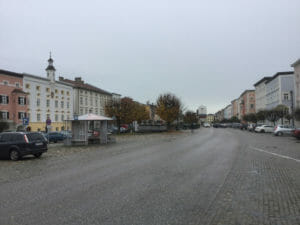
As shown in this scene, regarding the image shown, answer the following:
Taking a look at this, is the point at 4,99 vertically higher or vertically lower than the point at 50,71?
lower

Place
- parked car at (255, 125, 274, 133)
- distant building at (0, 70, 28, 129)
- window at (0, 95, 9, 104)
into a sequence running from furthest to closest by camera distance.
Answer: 1. parked car at (255, 125, 274, 133)
2. distant building at (0, 70, 28, 129)
3. window at (0, 95, 9, 104)

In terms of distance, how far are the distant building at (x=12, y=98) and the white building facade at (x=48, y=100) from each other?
78.6 inches

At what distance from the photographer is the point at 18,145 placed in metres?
15.8

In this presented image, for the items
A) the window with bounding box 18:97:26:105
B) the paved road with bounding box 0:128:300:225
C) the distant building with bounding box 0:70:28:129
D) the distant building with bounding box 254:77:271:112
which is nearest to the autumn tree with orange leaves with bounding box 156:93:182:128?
the window with bounding box 18:97:26:105

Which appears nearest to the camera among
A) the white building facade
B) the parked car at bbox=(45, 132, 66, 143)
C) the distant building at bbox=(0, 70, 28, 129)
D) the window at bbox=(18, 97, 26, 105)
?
the parked car at bbox=(45, 132, 66, 143)

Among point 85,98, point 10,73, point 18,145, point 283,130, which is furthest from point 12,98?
point 283,130

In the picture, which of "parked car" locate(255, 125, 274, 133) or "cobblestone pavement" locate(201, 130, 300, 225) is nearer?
"cobblestone pavement" locate(201, 130, 300, 225)

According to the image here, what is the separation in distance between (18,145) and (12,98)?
130 feet

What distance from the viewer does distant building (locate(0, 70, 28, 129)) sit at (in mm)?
48906

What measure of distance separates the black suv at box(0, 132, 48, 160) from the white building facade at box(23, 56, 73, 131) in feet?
122

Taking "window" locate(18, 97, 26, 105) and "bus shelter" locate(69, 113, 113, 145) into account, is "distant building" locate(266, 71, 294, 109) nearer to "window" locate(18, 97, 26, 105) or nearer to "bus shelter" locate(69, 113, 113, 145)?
"bus shelter" locate(69, 113, 113, 145)

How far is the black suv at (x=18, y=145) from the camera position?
→ 1571 cm

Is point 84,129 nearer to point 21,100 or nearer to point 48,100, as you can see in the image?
point 21,100

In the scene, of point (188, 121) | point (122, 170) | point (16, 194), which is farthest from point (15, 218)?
point (188, 121)
